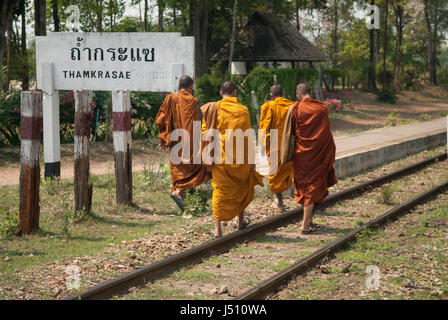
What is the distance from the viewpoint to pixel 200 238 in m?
8.03

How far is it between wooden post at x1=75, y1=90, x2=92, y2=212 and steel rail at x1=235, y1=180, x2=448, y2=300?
3.59 meters

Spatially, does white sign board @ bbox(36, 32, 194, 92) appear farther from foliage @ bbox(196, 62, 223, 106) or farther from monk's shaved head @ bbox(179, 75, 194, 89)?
foliage @ bbox(196, 62, 223, 106)

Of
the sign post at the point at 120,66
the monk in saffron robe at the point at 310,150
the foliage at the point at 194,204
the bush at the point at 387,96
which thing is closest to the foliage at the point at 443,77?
the bush at the point at 387,96

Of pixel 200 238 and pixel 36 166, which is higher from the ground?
pixel 36 166

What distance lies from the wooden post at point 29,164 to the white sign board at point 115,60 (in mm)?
2093

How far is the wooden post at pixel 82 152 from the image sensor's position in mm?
8891

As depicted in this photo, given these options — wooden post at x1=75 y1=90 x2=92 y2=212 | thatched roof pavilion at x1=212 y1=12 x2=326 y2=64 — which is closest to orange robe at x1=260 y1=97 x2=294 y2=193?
wooden post at x1=75 y1=90 x2=92 y2=212

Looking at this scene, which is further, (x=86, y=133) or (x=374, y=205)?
(x=374, y=205)

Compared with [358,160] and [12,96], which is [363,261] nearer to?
[358,160]

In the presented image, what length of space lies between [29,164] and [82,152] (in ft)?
3.58

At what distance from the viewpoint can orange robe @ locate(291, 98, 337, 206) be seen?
27.1 ft
